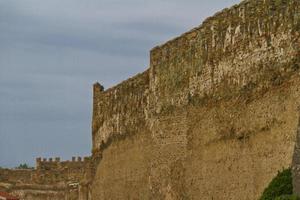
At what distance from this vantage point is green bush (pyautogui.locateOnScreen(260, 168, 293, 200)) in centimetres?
1902

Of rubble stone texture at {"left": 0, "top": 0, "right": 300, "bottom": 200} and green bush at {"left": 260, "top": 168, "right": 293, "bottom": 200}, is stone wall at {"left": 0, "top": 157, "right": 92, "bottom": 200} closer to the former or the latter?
rubble stone texture at {"left": 0, "top": 0, "right": 300, "bottom": 200}

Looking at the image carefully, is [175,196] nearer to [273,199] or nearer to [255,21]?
[255,21]

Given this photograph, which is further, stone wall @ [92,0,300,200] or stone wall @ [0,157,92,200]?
stone wall @ [0,157,92,200]

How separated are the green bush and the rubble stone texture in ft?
2.45

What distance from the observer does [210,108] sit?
2555 centimetres

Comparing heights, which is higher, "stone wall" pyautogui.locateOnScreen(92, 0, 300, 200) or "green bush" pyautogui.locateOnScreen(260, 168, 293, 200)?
"stone wall" pyautogui.locateOnScreen(92, 0, 300, 200)

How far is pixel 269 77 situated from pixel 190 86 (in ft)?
19.1

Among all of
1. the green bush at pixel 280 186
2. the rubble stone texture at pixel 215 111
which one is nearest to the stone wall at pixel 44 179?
the rubble stone texture at pixel 215 111

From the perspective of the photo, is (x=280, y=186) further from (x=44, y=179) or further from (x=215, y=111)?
(x=44, y=179)

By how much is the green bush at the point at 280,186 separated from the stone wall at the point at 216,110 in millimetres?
831

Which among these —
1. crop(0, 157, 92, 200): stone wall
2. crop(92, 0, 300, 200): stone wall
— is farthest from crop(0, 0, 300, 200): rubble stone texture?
crop(0, 157, 92, 200): stone wall

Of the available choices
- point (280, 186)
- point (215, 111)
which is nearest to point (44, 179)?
point (215, 111)

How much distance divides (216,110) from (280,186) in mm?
5970

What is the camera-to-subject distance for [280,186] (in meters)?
19.3
